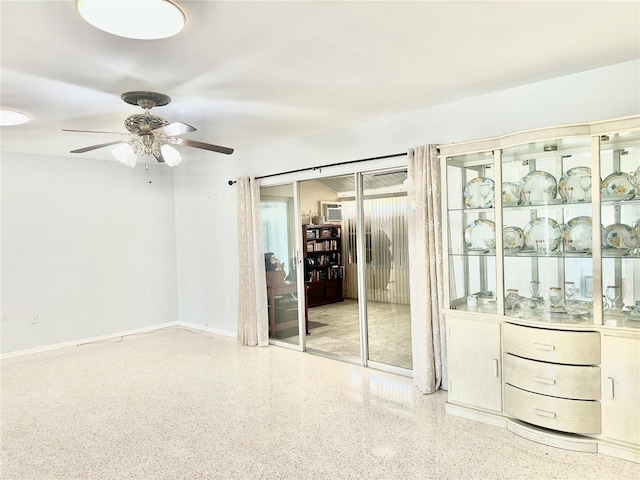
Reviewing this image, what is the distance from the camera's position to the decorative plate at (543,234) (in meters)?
3.03

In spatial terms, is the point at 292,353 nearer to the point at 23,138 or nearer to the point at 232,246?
the point at 232,246

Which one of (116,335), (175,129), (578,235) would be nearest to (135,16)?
(175,129)

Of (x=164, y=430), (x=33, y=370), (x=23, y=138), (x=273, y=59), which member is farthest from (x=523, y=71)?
(x=33, y=370)

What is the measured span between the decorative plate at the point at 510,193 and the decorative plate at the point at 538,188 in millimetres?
34

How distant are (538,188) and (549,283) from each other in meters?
0.69

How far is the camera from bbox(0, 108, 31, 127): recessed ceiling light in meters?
3.57

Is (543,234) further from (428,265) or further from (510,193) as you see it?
(428,265)

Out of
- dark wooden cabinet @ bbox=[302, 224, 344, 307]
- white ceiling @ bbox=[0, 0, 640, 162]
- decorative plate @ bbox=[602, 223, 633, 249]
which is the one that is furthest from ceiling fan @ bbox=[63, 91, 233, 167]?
dark wooden cabinet @ bbox=[302, 224, 344, 307]

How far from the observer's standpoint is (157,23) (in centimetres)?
205

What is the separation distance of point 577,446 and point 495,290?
3.62ft

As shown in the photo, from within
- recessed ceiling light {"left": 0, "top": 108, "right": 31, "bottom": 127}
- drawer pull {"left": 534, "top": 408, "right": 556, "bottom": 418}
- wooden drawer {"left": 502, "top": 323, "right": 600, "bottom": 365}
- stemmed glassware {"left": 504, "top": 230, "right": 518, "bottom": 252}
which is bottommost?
drawer pull {"left": 534, "top": 408, "right": 556, "bottom": 418}

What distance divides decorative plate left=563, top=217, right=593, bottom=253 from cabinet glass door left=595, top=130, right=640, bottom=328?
97 mm

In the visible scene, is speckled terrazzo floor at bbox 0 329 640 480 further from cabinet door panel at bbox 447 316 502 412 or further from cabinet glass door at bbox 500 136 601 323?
cabinet glass door at bbox 500 136 601 323

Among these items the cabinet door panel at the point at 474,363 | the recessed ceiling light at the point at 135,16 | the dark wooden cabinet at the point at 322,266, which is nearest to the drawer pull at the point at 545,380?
the cabinet door panel at the point at 474,363
